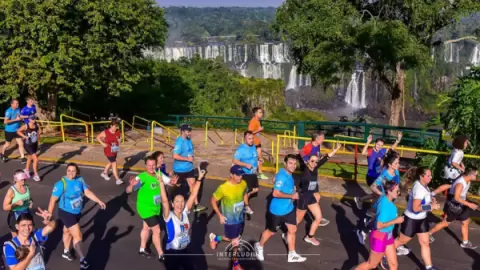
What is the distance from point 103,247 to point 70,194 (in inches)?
62.6

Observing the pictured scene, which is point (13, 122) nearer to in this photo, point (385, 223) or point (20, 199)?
point (20, 199)

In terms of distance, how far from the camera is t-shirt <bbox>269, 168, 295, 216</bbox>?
22.5 feet

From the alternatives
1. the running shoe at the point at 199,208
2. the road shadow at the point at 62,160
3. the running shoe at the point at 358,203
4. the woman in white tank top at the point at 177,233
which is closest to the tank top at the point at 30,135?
the road shadow at the point at 62,160

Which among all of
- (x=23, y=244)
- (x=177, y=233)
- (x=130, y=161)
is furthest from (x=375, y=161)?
(x=130, y=161)

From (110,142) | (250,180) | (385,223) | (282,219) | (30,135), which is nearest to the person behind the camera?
(385,223)

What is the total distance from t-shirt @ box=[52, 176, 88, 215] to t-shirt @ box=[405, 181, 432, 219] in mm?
4547

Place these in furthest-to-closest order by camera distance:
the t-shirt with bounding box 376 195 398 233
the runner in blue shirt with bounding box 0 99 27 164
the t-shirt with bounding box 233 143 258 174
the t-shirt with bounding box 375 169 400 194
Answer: the runner in blue shirt with bounding box 0 99 27 164 → the t-shirt with bounding box 233 143 258 174 → the t-shirt with bounding box 375 169 400 194 → the t-shirt with bounding box 376 195 398 233

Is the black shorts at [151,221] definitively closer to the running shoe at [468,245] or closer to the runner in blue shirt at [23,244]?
the runner in blue shirt at [23,244]

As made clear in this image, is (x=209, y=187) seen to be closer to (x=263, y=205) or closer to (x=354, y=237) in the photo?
(x=263, y=205)

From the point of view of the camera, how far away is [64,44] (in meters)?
17.5

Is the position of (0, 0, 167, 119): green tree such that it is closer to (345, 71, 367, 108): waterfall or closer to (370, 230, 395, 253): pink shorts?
(370, 230, 395, 253): pink shorts

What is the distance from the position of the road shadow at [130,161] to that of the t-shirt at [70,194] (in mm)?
5290

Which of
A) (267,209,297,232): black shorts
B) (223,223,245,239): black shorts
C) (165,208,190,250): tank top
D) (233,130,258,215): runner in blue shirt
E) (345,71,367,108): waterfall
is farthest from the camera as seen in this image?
(345,71,367,108): waterfall

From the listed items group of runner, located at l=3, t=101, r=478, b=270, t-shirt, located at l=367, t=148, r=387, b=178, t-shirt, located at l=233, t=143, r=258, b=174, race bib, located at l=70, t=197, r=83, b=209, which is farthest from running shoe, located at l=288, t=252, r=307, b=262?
race bib, located at l=70, t=197, r=83, b=209
